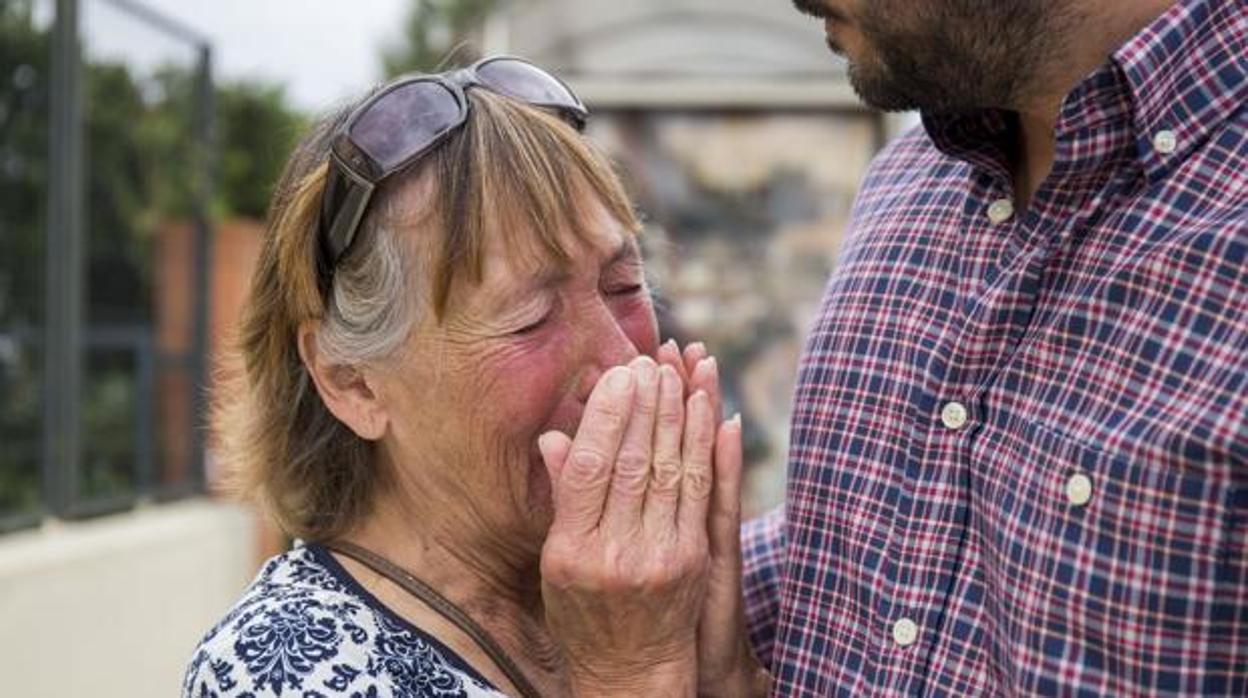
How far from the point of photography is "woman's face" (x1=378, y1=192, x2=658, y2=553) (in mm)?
1972

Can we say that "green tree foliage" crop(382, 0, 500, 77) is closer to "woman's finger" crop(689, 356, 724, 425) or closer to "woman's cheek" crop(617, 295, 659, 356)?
"woman's cheek" crop(617, 295, 659, 356)

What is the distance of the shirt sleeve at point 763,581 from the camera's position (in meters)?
2.24

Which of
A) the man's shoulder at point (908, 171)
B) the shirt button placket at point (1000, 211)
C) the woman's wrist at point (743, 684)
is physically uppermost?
the man's shoulder at point (908, 171)

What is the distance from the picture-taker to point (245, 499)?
90.8 inches

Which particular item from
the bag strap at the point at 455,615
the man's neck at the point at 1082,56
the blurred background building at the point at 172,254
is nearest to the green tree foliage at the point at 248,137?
the blurred background building at the point at 172,254

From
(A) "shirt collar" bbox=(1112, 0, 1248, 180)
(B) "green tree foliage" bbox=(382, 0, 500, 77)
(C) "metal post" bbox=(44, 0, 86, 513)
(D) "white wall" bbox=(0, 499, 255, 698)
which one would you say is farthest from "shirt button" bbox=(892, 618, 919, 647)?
(B) "green tree foliage" bbox=(382, 0, 500, 77)

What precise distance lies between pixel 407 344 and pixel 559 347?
20 centimetres

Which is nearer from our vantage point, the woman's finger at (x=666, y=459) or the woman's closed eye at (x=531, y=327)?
the woman's finger at (x=666, y=459)

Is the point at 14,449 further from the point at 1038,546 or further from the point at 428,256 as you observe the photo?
the point at 1038,546

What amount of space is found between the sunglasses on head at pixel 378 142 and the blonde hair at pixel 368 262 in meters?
0.02

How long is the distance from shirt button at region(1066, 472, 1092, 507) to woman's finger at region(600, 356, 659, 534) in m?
0.50

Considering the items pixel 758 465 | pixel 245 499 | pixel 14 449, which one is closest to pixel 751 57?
pixel 758 465

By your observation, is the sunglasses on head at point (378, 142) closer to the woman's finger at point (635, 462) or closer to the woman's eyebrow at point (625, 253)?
the woman's eyebrow at point (625, 253)

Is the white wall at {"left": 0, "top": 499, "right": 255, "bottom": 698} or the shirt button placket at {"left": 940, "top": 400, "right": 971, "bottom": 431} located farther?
the white wall at {"left": 0, "top": 499, "right": 255, "bottom": 698}
